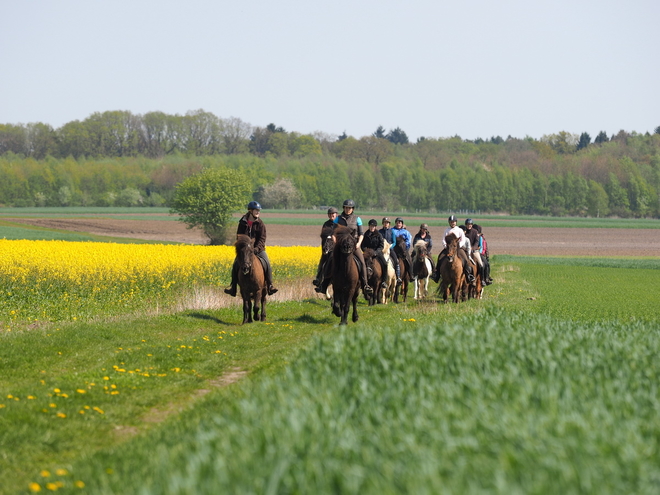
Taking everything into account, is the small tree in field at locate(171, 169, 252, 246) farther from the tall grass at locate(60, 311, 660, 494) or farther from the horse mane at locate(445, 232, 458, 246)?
the tall grass at locate(60, 311, 660, 494)

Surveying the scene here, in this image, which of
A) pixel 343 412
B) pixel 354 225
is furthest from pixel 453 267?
pixel 343 412

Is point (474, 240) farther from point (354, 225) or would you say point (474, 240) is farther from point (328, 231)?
point (354, 225)

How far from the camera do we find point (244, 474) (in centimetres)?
475

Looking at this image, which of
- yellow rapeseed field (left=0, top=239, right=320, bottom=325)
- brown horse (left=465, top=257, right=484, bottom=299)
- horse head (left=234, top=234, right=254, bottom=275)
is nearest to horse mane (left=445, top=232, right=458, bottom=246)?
brown horse (left=465, top=257, right=484, bottom=299)

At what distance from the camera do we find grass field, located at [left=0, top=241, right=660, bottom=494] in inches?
184

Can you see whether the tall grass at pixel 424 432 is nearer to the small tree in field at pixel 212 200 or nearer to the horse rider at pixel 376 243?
the horse rider at pixel 376 243

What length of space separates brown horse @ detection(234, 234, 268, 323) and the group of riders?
0.20m

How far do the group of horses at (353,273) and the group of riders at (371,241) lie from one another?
129 millimetres

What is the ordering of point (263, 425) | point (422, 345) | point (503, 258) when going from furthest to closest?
point (503, 258)
point (422, 345)
point (263, 425)

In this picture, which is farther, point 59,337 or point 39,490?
point 59,337

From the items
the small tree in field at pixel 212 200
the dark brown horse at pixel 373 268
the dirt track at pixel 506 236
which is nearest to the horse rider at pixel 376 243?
the dark brown horse at pixel 373 268

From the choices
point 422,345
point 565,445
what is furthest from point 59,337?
point 565,445

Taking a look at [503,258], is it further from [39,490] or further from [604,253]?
[39,490]

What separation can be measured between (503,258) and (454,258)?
115 feet
